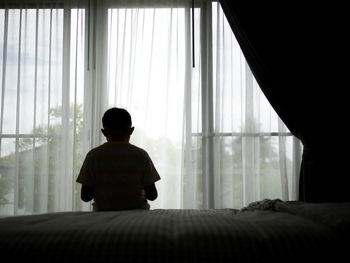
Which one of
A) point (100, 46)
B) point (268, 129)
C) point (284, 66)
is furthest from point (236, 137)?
point (100, 46)

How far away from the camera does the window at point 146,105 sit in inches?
93.1

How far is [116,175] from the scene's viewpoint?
1323 mm

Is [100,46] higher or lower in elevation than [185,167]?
higher

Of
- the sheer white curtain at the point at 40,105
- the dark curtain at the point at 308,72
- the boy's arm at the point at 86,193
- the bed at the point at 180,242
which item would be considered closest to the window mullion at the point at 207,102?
the dark curtain at the point at 308,72

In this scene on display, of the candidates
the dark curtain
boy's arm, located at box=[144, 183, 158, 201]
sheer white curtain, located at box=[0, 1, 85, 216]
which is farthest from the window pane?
the dark curtain

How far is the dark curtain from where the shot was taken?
1.87 meters

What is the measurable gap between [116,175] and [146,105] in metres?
1.13

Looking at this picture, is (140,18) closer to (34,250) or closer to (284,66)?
(284,66)

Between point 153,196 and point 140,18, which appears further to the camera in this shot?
point 140,18

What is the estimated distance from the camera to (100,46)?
251 centimetres

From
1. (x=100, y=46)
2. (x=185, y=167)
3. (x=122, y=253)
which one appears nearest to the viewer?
(x=122, y=253)

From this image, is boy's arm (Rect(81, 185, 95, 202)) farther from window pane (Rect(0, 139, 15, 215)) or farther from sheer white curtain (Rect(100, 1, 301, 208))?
window pane (Rect(0, 139, 15, 215))

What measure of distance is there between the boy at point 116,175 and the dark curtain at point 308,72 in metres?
1.08

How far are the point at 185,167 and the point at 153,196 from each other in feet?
3.01
